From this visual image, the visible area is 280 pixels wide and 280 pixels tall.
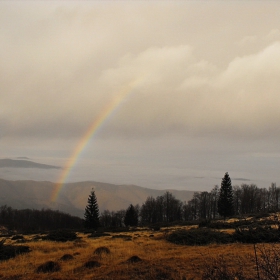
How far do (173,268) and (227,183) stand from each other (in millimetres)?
57546

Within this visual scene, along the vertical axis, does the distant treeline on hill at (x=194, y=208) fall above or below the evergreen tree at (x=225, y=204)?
below

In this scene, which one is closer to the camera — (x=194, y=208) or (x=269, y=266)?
(x=269, y=266)

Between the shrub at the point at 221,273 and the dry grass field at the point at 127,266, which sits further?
the dry grass field at the point at 127,266

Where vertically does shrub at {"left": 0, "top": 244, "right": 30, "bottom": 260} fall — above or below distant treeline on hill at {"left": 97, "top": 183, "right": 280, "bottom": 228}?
above

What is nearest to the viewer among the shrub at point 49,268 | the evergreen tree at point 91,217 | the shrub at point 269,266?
the shrub at point 269,266

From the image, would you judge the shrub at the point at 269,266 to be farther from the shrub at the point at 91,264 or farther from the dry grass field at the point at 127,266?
the shrub at the point at 91,264

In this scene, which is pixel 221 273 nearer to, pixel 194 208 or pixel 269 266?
pixel 269 266

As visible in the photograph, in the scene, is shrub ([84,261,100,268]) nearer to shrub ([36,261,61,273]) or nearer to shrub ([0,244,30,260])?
shrub ([36,261,61,273])

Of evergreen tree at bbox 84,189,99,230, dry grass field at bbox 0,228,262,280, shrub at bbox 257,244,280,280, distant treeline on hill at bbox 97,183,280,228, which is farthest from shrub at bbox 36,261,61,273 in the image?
distant treeline on hill at bbox 97,183,280,228

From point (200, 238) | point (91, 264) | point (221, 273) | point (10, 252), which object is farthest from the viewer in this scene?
point (200, 238)

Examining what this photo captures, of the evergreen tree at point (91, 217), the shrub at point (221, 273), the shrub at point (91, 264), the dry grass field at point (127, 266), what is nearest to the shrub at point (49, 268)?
the dry grass field at point (127, 266)

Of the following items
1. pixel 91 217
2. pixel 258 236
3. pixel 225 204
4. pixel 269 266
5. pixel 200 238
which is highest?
pixel 269 266

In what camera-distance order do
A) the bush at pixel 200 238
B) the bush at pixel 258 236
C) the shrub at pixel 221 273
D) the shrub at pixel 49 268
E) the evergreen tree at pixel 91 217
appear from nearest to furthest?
the shrub at pixel 221 273 < the shrub at pixel 49 268 < the bush at pixel 258 236 < the bush at pixel 200 238 < the evergreen tree at pixel 91 217

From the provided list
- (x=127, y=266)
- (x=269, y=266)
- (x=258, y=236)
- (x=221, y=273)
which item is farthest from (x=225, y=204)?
(x=269, y=266)
